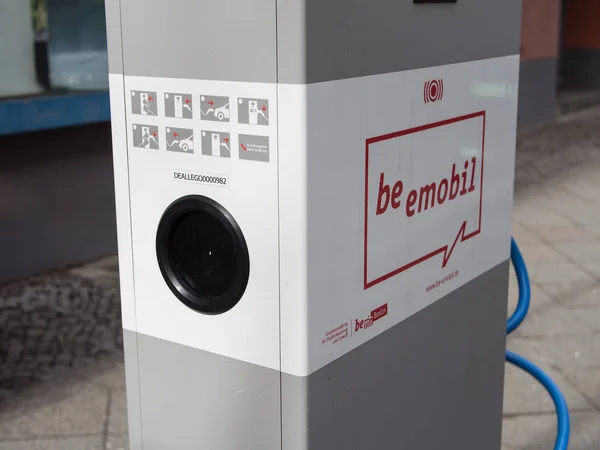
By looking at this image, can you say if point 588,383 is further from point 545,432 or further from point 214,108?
point 214,108

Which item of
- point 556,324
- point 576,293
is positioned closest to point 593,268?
point 576,293

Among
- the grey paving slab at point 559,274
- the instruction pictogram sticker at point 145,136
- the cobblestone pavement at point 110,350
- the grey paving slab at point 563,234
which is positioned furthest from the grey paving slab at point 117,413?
the grey paving slab at point 563,234

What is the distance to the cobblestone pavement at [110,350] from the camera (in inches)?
131

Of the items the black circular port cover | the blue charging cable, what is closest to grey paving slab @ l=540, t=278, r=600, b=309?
the blue charging cable

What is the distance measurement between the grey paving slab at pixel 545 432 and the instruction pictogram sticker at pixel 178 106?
6.94 feet

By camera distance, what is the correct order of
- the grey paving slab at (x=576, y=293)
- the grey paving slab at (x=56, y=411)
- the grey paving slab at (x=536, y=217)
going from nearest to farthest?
the grey paving slab at (x=56, y=411), the grey paving slab at (x=576, y=293), the grey paving slab at (x=536, y=217)

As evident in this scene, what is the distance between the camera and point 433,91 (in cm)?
192

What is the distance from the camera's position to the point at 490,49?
2164mm

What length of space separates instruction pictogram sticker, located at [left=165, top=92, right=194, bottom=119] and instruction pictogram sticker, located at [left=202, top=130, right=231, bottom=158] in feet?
0.18

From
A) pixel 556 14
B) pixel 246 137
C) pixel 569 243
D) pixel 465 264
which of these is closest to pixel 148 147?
pixel 246 137

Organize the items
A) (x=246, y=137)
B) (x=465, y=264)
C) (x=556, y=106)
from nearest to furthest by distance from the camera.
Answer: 1. (x=246, y=137)
2. (x=465, y=264)
3. (x=556, y=106)

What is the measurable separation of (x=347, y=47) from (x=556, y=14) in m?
9.03

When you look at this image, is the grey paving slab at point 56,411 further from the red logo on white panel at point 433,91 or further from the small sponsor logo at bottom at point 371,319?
the red logo on white panel at point 433,91

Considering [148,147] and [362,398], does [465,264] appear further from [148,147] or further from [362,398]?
[148,147]
